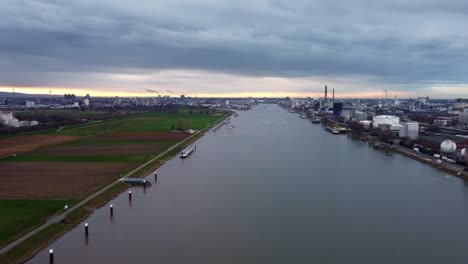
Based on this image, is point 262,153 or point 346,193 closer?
point 346,193

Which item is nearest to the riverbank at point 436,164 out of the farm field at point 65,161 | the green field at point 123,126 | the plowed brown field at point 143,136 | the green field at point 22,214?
the farm field at point 65,161

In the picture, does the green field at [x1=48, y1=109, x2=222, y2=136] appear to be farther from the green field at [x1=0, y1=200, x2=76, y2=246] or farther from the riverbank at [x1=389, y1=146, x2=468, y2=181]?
the green field at [x1=0, y1=200, x2=76, y2=246]

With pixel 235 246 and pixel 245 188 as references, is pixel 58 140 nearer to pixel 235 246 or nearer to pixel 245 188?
pixel 245 188

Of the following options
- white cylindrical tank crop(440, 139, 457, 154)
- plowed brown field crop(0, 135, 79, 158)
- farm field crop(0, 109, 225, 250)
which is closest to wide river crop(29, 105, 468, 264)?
farm field crop(0, 109, 225, 250)

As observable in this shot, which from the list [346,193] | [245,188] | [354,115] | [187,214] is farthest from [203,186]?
[354,115]

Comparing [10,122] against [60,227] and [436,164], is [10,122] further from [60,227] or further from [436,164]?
[436,164]

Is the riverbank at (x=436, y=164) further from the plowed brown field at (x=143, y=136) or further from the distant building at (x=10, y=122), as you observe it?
the distant building at (x=10, y=122)

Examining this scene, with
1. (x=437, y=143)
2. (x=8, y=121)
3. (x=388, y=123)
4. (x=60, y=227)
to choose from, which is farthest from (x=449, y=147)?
(x=8, y=121)
